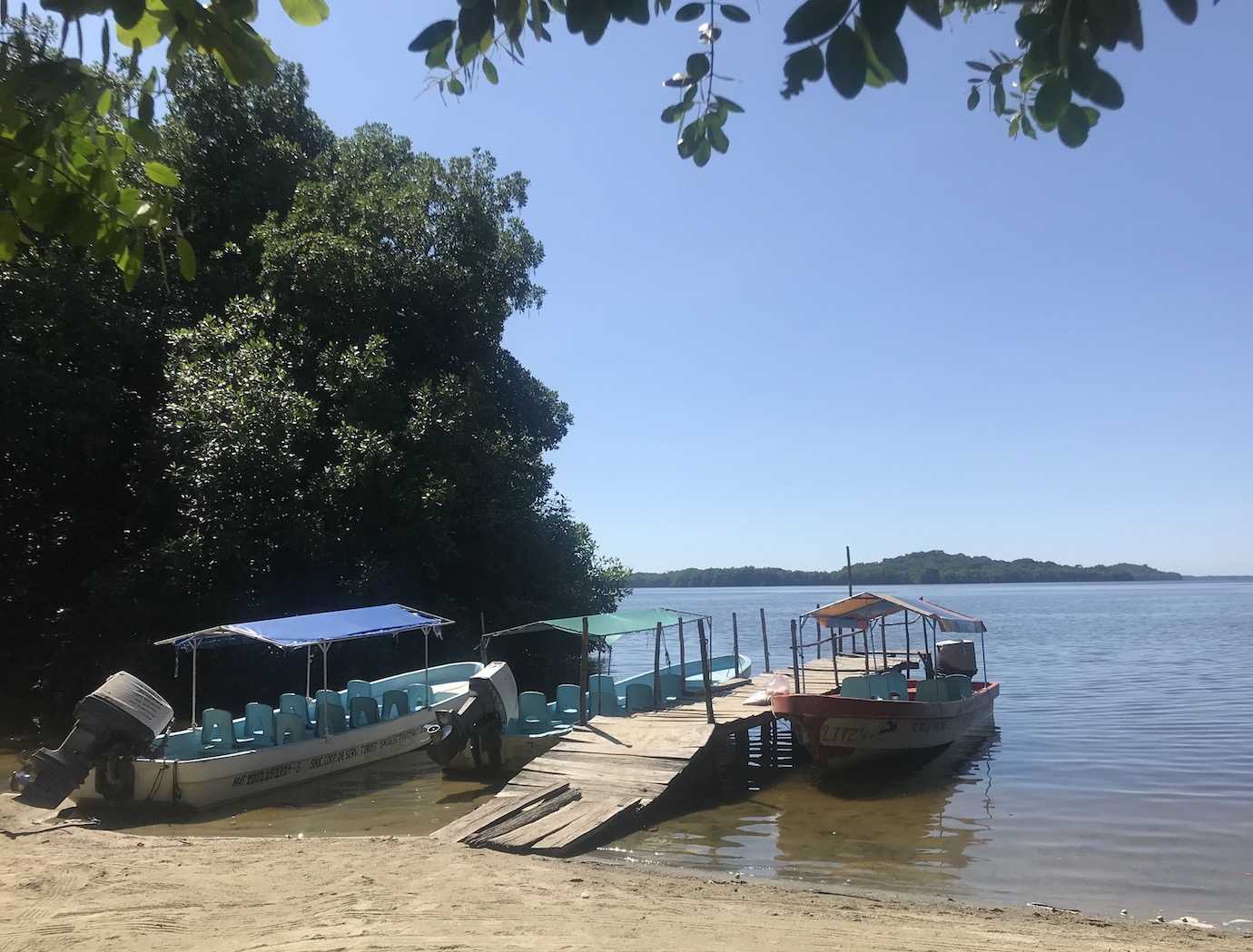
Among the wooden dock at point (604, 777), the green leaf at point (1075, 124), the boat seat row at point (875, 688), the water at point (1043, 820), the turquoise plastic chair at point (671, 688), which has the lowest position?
the water at point (1043, 820)

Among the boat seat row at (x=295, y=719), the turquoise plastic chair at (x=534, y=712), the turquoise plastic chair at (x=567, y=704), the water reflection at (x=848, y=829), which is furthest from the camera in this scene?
the turquoise plastic chair at (x=567, y=704)

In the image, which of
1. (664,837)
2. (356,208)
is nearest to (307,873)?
(664,837)

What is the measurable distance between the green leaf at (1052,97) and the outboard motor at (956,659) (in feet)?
66.0

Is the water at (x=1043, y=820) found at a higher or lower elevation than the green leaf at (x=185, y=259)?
lower

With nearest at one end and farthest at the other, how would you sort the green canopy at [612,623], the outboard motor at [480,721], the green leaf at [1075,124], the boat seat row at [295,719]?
the green leaf at [1075,124], the outboard motor at [480,721], the boat seat row at [295,719], the green canopy at [612,623]

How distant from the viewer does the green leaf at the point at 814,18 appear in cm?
215

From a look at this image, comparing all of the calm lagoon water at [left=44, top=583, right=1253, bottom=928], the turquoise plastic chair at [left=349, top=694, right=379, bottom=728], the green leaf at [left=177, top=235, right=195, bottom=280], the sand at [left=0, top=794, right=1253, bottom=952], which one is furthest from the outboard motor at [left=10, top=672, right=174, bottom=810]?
the green leaf at [left=177, top=235, right=195, bottom=280]

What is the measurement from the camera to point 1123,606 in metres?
88.3

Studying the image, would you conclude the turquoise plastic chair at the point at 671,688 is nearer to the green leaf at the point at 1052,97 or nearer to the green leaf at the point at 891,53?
the green leaf at the point at 1052,97

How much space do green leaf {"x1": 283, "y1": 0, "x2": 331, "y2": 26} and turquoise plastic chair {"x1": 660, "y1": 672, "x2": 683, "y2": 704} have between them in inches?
657

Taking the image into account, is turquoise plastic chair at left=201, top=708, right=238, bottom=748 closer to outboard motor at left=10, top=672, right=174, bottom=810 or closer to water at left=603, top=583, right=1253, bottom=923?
outboard motor at left=10, top=672, right=174, bottom=810

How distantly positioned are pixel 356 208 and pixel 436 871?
60.2 feet

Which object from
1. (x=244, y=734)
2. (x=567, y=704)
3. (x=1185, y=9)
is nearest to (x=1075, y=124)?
(x=1185, y=9)

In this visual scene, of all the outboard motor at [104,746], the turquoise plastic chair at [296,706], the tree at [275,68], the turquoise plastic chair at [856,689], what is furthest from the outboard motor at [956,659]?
the tree at [275,68]
